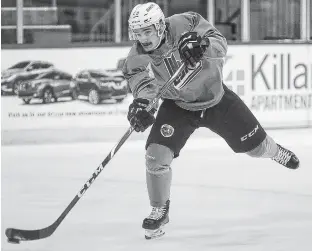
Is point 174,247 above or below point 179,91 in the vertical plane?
below

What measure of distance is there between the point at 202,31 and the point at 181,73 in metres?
0.18

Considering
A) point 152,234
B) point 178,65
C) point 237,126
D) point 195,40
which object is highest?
point 195,40

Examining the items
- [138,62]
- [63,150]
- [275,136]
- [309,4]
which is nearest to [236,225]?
[138,62]

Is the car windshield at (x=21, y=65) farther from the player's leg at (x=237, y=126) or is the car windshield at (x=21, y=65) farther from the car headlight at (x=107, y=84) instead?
the player's leg at (x=237, y=126)

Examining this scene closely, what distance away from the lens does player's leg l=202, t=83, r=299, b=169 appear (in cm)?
377

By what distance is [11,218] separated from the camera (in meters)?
4.02

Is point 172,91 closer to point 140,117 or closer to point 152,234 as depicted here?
point 140,117

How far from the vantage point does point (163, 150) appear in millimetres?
3625

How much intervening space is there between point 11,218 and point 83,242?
64 centimetres

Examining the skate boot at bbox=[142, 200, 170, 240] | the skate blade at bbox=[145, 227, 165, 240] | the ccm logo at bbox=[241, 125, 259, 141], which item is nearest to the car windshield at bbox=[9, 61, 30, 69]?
the ccm logo at bbox=[241, 125, 259, 141]

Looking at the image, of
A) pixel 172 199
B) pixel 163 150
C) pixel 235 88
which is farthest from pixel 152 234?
pixel 235 88

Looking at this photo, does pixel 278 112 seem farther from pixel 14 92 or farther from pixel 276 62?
pixel 14 92

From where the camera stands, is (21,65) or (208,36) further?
(21,65)

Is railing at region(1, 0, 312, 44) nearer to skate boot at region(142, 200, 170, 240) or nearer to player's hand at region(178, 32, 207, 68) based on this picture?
skate boot at region(142, 200, 170, 240)
